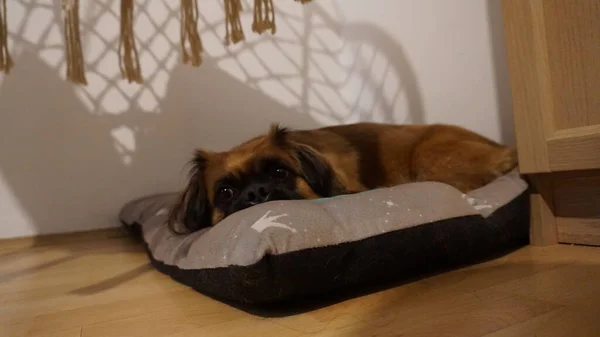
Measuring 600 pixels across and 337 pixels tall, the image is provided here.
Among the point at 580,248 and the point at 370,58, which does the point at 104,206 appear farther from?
the point at 580,248

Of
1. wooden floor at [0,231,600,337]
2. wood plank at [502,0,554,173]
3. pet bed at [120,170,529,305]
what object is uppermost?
wood plank at [502,0,554,173]

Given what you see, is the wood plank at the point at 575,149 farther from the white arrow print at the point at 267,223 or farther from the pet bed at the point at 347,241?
the white arrow print at the point at 267,223

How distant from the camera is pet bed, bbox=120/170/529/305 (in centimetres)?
92

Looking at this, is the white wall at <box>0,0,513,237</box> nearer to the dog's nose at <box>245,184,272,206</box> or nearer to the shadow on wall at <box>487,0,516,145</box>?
the shadow on wall at <box>487,0,516,145</box>

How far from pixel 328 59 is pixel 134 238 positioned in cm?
142

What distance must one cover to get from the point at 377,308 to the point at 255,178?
0.65m

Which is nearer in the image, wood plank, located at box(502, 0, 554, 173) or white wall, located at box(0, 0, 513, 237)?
wood plank, located at box(502, 0, 554, 173)

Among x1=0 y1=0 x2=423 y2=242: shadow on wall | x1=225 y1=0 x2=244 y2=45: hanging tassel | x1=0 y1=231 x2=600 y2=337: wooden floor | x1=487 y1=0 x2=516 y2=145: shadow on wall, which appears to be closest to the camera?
x1=0 y1=231 x2=600 y2=337: wooden floor

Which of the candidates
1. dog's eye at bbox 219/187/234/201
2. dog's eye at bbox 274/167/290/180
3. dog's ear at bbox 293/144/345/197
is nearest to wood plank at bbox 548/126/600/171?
dog's ear at bbox 293/144/345/197

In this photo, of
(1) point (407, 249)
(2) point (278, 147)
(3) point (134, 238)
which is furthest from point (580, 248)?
(3) point (134, 238)

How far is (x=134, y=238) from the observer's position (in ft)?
7.45

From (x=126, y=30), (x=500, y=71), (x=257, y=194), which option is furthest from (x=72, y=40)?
(x=500, y=71)

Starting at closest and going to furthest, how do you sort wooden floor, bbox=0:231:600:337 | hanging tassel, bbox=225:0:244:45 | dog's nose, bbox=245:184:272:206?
wooden floor, bbox=0:231:600:337 < hanging tassel, bbox=225:0:244:45 < dog's nose, bbox=245:184:272:206

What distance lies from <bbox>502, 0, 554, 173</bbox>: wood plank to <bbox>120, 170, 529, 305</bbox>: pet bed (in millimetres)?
118
